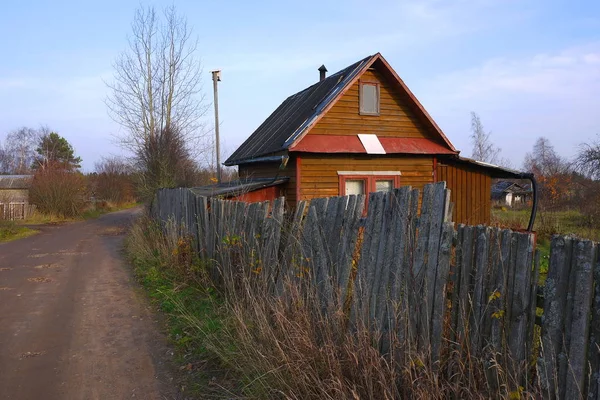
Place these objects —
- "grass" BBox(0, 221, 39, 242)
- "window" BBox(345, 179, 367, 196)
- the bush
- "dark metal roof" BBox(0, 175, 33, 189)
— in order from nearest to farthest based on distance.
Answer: "window" BBox(345, 179, 367, 196), "grass" BBox(0, 221, 39, 242), the bush, "dark metal roof" BBox(0, 175, 33, 189)

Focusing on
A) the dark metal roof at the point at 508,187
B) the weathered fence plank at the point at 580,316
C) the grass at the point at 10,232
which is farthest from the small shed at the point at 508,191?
the weathered fence plank at the point at 580,316

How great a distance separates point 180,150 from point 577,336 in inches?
921

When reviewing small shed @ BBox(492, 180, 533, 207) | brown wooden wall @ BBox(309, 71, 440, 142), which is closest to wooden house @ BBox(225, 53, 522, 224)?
brown wooden wall @ BBox(309, 71, 440, 142)

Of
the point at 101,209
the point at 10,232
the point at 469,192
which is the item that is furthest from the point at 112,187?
the point at 469,192

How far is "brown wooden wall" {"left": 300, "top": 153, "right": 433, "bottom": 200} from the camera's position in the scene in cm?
1415

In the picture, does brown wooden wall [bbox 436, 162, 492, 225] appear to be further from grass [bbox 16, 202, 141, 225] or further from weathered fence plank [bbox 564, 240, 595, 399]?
grass [bbox 16, 202, 141, 225]

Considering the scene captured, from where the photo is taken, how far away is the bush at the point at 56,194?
3128 centimetres

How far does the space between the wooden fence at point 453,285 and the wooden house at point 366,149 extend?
8968mm

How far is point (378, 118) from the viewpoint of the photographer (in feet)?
49.8

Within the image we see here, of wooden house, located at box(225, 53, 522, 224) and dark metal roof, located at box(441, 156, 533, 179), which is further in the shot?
dark metal roof, located at box(441, 156, 533, 179)

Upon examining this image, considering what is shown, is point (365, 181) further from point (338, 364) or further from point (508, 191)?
point (508, 191)

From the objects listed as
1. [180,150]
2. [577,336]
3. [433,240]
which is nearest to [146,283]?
[433,240]

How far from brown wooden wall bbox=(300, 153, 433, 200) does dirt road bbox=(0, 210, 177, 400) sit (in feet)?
18.9

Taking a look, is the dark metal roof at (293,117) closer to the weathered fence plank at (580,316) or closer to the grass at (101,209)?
the weathered fence plank at (580,316)
